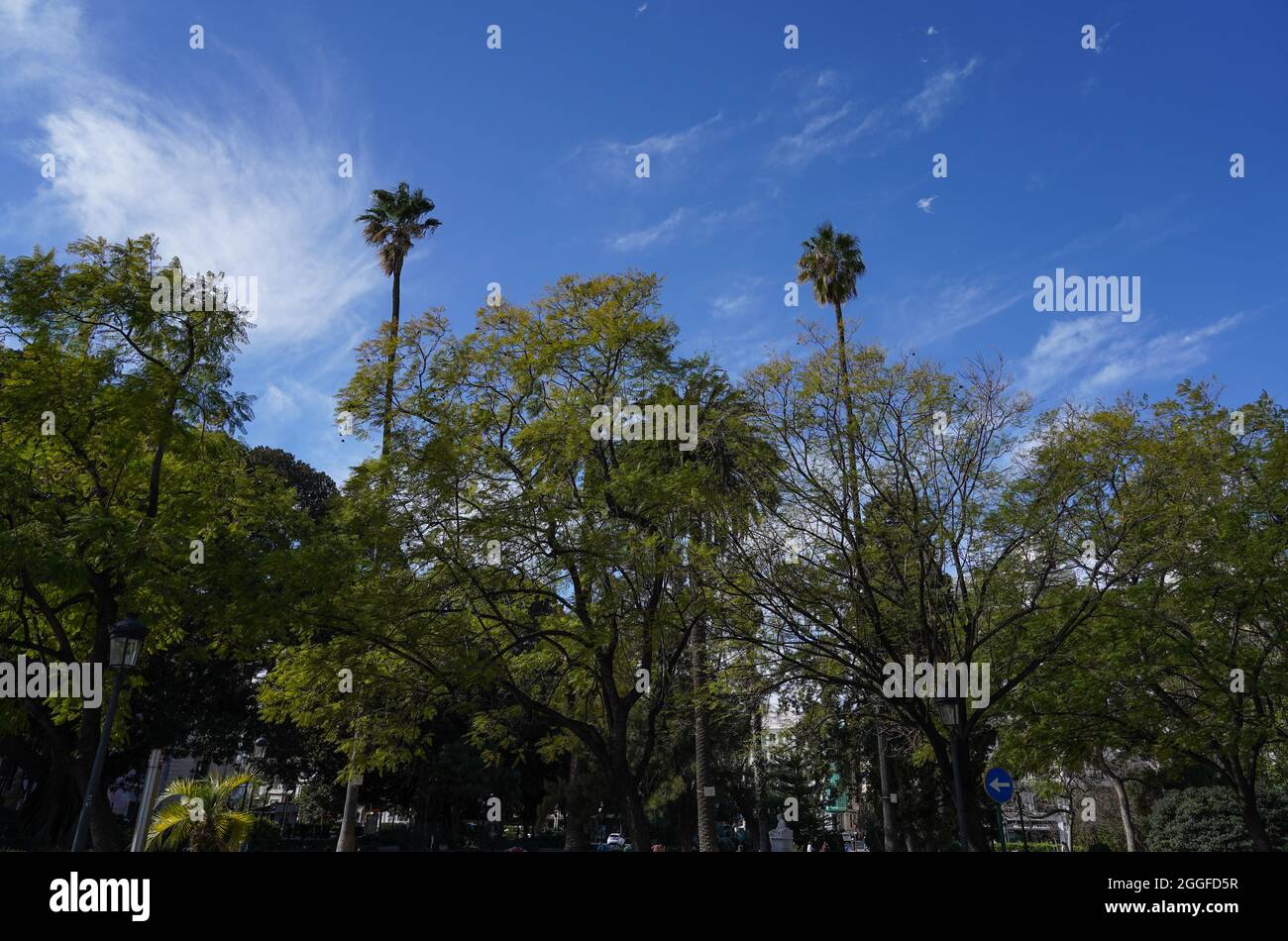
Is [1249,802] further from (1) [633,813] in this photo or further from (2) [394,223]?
(2) [394,223]

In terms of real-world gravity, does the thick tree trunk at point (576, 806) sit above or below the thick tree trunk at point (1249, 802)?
below

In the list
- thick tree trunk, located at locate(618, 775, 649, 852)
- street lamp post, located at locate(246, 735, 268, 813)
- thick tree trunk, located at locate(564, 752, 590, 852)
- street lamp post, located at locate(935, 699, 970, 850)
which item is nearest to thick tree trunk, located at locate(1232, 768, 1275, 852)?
street lamp post, located at locate(935, 699, 970, 850)

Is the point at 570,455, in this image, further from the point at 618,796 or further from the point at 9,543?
the point at 9,543

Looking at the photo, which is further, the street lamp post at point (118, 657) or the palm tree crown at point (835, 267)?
the palm tree crown at point (835, 267)

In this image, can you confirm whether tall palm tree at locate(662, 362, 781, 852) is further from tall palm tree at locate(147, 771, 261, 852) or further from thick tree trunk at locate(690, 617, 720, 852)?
tall palm tree at locate(147, 771, 261, 852)

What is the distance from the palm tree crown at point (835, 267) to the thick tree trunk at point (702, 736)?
14.5 meters

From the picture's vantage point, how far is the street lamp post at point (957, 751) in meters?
15.9

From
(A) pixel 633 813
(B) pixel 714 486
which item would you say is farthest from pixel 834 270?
(A) pixel 633 813

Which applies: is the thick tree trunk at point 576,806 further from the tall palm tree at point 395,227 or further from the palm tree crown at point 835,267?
the palm tree crown at point 835,267

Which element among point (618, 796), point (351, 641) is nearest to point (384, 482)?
point (351, 641)

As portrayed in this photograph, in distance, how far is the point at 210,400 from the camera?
17109mm

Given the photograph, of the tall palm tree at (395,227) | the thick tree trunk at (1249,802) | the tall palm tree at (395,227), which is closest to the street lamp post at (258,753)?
the tall palm tree at (395,227)

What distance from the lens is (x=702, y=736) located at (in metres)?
21.4

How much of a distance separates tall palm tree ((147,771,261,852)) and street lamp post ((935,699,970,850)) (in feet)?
49.0
